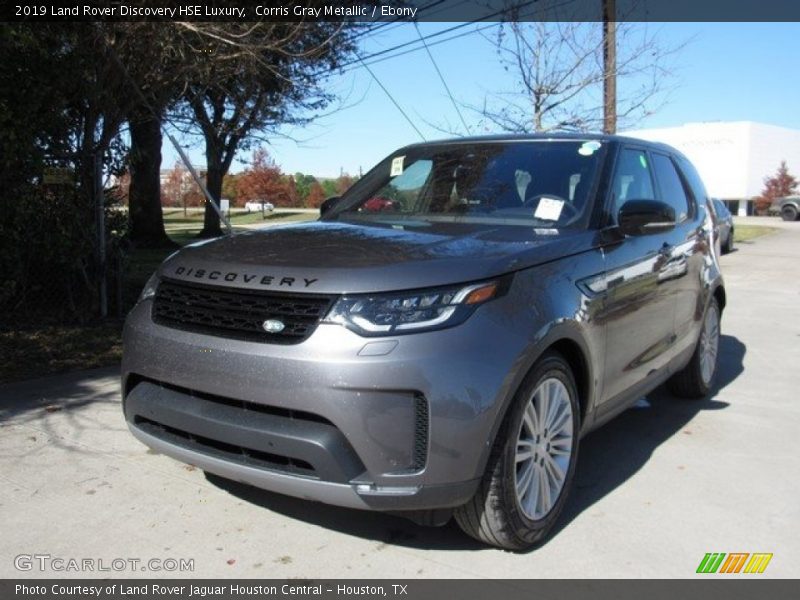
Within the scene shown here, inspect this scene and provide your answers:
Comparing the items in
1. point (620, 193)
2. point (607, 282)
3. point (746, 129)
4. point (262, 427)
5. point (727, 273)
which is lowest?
point (727, 273)

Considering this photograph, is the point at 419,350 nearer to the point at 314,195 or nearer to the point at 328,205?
the point at 328,205

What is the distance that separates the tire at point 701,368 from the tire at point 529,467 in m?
2.35

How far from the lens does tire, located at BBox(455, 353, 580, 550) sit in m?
2.96

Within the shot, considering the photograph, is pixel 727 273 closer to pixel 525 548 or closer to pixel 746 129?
pixel 525 548

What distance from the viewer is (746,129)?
6844 centimetres

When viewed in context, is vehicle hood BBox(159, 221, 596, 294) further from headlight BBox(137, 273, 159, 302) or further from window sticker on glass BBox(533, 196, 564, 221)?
window sticker on glass BBox(533, 196, 564, 221)

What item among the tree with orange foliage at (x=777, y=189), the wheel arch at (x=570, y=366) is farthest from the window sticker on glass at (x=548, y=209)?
the tree with orange foliage at (x=777, y=189)

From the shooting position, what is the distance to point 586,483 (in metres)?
3.99

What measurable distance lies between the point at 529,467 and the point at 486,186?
1735 mm

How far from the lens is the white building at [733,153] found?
68.4 m

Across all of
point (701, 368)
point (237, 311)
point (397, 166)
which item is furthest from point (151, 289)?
point (701, 368)

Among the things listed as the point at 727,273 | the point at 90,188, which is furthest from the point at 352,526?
the point at 727,273

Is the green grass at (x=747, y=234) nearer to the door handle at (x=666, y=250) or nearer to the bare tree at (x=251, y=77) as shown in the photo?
the bare tree at (x=251, y=77)

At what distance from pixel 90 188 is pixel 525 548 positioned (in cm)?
665
